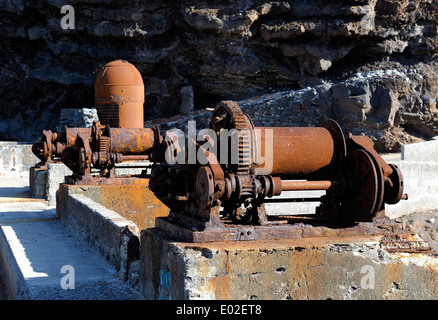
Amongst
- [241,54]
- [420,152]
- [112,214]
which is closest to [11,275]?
[112,214]

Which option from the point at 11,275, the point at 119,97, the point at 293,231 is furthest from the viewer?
the point at 119,97

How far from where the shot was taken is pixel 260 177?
329 cm

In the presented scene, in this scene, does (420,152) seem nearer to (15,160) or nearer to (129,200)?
(129,200)

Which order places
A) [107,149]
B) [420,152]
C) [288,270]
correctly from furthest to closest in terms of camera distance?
[420,152]
[107,149]
[288,270]

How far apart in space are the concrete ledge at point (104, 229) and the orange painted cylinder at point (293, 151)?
1.12m

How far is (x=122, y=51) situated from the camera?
2138cm

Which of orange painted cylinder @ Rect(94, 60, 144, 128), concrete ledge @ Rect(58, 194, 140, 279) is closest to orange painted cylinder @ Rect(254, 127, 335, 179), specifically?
concrete ledge @ Rect(58, 194, 140, 279)

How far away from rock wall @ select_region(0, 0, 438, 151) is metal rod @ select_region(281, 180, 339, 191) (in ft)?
46.5

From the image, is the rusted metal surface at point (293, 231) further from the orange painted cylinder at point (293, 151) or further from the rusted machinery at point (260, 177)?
the orange painted cylinder at point (293, 151)

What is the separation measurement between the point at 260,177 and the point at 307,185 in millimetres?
276

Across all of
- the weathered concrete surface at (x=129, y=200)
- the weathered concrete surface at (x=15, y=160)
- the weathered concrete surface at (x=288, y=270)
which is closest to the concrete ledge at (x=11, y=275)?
the weathered concrete surface at (x=288, y=270)

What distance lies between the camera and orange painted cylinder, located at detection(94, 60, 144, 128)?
29.1 feet

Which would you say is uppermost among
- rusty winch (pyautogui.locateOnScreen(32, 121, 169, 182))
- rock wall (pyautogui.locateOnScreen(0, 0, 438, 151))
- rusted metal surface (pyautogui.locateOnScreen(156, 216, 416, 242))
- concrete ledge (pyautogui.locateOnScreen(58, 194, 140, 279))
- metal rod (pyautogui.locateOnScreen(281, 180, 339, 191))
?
rock wall (pyautogui.locateOnScreen(0, 0, 438, 151))

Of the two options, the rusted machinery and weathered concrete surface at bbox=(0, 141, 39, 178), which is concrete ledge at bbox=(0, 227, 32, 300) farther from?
weathered concrete surface at bbox=(0, 141, 39, 178)
